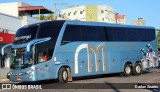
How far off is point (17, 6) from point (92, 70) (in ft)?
114

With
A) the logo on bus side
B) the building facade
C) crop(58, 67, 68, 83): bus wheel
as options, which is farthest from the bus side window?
the building facade

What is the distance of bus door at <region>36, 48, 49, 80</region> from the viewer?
21.3 metres

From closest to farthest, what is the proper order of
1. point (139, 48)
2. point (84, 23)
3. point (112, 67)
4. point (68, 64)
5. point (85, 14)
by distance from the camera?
point (68, 64) < point (84, 23) < point (112, 67) < point (139, 48) < point (85, 14)

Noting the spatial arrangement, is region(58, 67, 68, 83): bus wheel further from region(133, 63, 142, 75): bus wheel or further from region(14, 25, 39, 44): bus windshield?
region(133, 63, 142, 75): bus wheel

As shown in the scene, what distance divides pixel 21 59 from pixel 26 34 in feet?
5.38

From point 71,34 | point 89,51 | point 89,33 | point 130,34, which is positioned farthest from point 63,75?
point 130,34

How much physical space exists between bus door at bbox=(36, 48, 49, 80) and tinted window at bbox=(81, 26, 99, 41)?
12.2ft

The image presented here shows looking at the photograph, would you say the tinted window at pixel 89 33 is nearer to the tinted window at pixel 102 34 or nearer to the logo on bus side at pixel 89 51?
the tinted window at pixel 102 34

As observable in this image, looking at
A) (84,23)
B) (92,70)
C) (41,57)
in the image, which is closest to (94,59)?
(92,70)

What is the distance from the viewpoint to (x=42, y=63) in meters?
21.5

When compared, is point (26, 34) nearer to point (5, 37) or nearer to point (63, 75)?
point (63, 75)

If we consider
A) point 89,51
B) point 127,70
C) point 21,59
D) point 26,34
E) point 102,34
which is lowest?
point 127,70

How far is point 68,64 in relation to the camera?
23172 mm

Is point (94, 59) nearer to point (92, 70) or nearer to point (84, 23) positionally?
point (92, 70)
